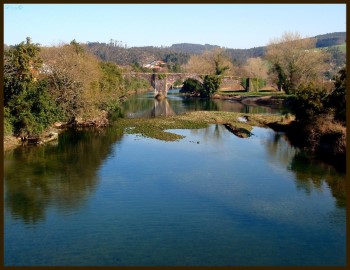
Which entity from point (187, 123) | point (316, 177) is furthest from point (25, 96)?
point (316, 177)

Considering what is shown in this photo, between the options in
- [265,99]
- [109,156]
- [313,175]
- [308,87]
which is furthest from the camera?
[265,99]

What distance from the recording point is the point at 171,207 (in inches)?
931

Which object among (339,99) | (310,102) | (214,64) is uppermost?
(214,64)

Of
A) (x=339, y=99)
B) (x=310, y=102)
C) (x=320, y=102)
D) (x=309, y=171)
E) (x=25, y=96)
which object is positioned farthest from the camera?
(x=310, y=102)

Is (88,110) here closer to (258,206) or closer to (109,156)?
(109,156)

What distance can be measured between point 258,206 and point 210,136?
22.6 m

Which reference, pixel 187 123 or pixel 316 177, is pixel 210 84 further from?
pixel 316 177

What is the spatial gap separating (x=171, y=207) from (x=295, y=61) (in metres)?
64.3

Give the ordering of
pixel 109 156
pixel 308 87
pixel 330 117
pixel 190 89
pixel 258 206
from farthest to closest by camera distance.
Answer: pixel 190 89 → pixel 308 87 → pixel 330 117 → pixel 109 156 → pixel 258 206

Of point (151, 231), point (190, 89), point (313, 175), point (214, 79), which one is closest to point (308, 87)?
point (313, 175)

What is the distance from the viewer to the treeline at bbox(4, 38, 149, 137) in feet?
127

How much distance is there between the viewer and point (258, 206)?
23812mm

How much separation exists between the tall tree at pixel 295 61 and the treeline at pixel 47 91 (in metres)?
38.9

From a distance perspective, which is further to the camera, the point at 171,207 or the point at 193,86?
the point at 193,86
